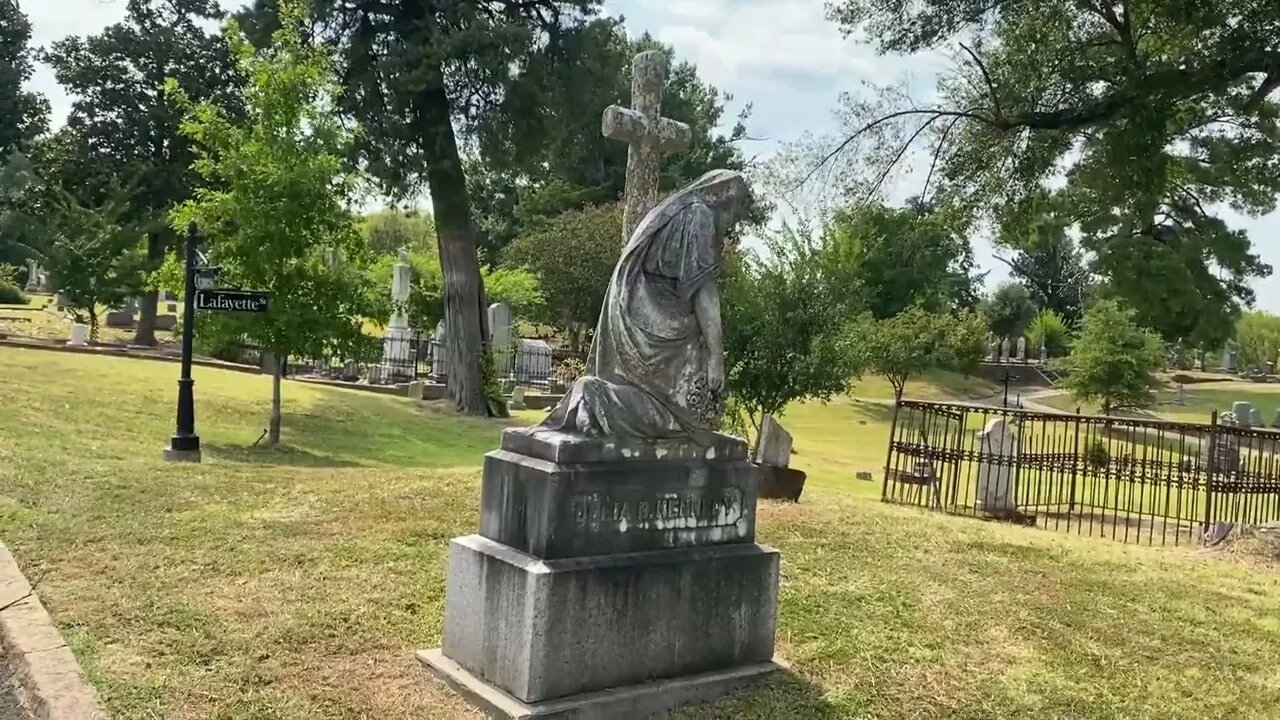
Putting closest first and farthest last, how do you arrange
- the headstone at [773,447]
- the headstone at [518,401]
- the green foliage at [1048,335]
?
the headstone at [773,447]
the headstone at [518,401]
the green foliage at [1048,335]

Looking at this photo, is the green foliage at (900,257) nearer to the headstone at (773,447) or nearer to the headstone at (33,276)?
the headstone at (773,447)

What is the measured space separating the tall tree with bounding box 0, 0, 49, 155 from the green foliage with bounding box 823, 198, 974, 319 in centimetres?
2961

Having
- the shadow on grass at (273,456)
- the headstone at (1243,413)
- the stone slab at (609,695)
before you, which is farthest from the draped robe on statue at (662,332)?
the headstone at (1243,413)

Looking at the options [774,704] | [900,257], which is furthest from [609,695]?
[900,257]

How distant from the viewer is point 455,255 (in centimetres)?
2261

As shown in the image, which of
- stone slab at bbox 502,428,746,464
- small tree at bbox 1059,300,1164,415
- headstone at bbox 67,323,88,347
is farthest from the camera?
small tree at bbox 1059,300,1164,415

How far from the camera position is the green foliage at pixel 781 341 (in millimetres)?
14312

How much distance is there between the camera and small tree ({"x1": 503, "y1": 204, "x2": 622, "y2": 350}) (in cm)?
3541

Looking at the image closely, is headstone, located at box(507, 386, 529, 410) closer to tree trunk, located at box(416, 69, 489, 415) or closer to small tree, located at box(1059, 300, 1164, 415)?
tree trunk, located at box(416, 69, 489, 415)

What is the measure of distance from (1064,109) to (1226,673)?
7149 millimetres

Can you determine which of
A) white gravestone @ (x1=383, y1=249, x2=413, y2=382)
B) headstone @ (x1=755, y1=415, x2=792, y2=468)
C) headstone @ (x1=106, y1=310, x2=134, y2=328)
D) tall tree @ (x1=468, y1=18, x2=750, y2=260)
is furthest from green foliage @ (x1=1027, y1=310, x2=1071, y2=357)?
headstone @ (x1=755, y1=415, x2=792, y2=468)

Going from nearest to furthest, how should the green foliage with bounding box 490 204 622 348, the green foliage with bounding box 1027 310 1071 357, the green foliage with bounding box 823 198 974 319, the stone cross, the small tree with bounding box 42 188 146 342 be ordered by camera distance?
the stone cross → the green foliage with bounding box 823 198 974 319 → the small tree with bounding box 42 188 146 342 → the green foliage with bounding box 490 204 622 348 → the green foliage with bounding box 1027 310 1071 357

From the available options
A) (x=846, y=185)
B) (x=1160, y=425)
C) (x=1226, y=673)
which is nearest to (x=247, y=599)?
(x=1226, y=673)

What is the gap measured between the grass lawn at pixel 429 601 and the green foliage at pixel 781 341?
3382 millimetres
